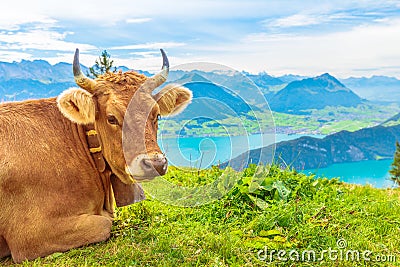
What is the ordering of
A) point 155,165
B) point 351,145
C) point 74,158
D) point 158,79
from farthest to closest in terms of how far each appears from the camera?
point 351,145 < point 158,79 < point 74,158 < point 155,165

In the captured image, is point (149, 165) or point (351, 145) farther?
point (351, 145)

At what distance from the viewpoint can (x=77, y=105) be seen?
196 inches

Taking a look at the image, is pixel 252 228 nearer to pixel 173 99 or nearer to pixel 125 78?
pixel 173 99

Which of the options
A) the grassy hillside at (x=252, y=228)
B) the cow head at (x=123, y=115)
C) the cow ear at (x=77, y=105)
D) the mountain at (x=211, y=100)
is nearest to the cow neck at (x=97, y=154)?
the cow head at (x=123, y=115)

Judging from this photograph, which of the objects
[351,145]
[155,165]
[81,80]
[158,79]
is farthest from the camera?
[351,145]

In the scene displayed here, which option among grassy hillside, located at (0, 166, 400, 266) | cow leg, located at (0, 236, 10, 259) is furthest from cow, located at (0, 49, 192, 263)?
grassy hillside, located at (0, 166, 400, 266)

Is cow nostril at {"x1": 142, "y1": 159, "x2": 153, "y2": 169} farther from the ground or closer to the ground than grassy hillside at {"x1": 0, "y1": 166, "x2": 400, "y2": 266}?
farther from the ground

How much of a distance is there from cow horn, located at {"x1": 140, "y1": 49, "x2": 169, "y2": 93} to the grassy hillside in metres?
1.89

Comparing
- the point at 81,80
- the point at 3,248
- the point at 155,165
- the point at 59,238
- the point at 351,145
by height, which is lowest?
the point at 351,145

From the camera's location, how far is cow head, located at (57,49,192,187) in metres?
4.68

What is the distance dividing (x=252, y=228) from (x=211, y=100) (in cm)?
177

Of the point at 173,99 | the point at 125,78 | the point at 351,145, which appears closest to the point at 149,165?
the point at 125,78

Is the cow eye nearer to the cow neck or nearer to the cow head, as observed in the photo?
the cow head

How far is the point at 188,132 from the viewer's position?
571 centimetres
